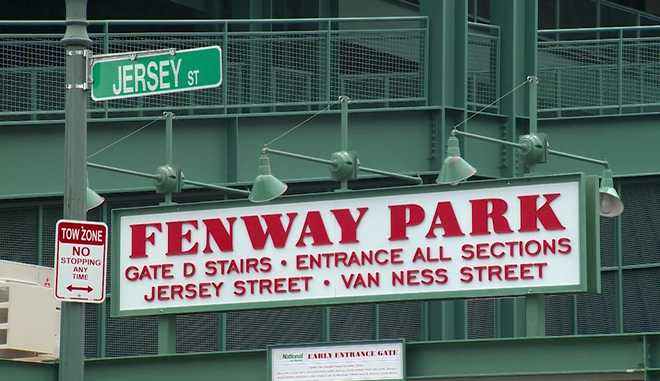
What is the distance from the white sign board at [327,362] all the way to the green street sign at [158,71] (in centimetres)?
760

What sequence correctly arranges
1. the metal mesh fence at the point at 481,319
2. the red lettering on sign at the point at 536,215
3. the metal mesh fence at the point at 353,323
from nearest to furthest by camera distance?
the red lettering on sign at the point at 536,215 < the metal mesh fence at the point at 353,323 < the metal mesh fence at the point at 481,319

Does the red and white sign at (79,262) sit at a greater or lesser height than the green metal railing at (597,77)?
lesser

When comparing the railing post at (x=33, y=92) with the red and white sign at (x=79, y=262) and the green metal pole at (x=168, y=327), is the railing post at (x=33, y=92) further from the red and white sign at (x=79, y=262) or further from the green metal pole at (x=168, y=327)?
the red and white sign at (x=79, y=262)

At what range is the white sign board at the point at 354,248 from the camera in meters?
21.2

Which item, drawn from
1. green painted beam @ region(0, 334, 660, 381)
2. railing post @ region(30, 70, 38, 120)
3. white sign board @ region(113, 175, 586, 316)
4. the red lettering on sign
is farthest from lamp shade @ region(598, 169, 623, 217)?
railing post @ region(30, 70, 38, 120)

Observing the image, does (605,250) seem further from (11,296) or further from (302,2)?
(11,296)

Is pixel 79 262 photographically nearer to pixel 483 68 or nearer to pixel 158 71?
pixel 158 71

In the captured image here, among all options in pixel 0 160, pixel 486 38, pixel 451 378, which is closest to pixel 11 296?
pixel 0 160

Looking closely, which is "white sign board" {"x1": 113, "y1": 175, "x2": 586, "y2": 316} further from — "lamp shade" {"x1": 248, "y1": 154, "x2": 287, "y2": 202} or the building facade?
the building facade

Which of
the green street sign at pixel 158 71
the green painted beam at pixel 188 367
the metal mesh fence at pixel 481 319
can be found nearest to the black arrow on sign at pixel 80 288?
the green street sign at pixel 158 71

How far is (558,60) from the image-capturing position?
97.6ft

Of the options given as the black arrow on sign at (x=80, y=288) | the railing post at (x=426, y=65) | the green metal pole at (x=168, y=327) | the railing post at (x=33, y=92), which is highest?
the railing post at (x=426, y=65)

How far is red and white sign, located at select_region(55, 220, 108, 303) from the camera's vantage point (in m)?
13.7

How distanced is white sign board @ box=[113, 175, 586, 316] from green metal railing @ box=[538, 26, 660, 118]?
7658mm
